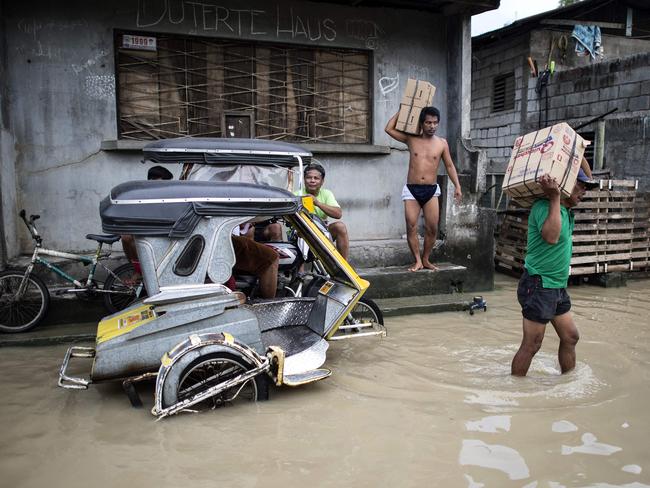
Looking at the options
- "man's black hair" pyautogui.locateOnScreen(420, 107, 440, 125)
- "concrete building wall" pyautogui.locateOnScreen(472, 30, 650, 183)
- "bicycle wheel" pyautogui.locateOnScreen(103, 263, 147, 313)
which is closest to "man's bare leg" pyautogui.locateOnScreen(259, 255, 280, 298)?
"bicycle wheel" pyautogui.locateOnScreen(103, 263, 147, 313)

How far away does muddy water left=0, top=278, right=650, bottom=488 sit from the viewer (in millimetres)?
3096

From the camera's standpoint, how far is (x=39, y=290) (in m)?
5.75

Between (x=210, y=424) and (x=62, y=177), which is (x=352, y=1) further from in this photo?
(x=210, y=424)

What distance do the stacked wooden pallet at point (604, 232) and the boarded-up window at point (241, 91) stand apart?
9.97 feet

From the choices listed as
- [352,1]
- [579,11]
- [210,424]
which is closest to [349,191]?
[352,1]

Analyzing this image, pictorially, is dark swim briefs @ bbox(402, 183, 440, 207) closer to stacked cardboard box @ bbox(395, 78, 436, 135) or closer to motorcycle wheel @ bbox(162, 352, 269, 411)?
stacked cardboard box @ bbox(395, 78, 436, 135)

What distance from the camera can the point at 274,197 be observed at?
3.97m

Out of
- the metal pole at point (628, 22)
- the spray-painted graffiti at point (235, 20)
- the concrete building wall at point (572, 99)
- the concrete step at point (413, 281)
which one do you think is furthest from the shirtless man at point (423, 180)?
the metal pole at point (628, 22)

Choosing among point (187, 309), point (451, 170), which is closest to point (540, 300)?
point (187, 309)

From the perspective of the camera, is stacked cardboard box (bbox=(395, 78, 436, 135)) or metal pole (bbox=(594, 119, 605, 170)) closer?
stacked cardboard box (bbox=(395, 78, 436, 135))

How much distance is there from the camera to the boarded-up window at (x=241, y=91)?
7.17m

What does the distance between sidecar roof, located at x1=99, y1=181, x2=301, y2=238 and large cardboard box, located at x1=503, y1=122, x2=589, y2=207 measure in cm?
169

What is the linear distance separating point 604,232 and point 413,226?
11.3 feet

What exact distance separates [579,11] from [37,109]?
43.8 feet
